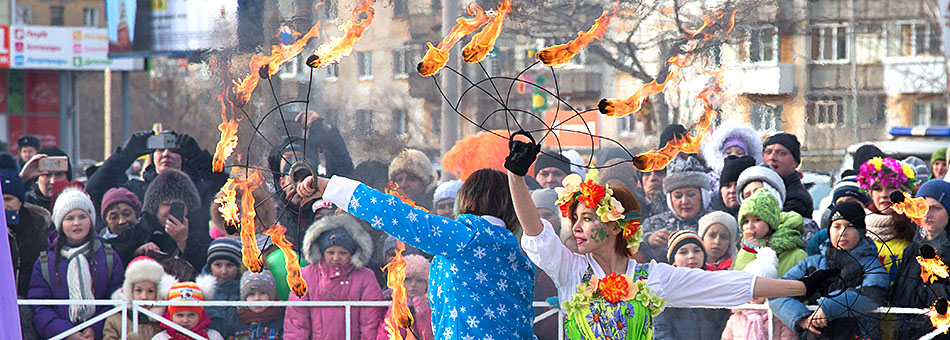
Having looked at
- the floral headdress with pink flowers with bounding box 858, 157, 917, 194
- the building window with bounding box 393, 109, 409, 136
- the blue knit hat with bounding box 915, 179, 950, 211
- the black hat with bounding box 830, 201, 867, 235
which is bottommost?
the black hat with bounding box 830, 201, 867, 235

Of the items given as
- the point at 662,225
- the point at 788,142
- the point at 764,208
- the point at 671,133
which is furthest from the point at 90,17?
the point at 764,208

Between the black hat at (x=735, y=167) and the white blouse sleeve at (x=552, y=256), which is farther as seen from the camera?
the black hat at (x=735, y=167)

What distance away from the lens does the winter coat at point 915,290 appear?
5043 millimetres

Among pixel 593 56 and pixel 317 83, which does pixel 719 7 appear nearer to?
pixel 593 56

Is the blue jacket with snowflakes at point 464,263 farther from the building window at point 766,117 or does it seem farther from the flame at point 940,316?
the building window at point 766,117

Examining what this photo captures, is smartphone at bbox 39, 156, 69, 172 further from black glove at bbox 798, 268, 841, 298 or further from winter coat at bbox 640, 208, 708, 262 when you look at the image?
black glove at bbox 798, 268, 841, 298

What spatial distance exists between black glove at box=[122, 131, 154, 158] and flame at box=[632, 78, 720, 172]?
128 inches

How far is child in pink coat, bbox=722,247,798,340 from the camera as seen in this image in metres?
5.39

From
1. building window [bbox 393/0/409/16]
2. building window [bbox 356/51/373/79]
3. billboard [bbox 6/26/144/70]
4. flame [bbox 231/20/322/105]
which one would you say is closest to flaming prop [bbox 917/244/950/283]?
building window [bbox 393/0/409/16]

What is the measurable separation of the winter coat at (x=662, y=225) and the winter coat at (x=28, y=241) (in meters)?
3.56

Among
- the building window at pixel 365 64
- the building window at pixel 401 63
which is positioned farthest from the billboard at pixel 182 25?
the building window at pixel 401 63

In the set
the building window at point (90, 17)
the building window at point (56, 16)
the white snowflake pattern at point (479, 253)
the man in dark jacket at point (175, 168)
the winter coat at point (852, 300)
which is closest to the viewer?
the white snowflake pattern at point (479, 253)

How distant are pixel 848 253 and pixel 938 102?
166 cm

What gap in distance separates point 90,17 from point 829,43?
704 inches
